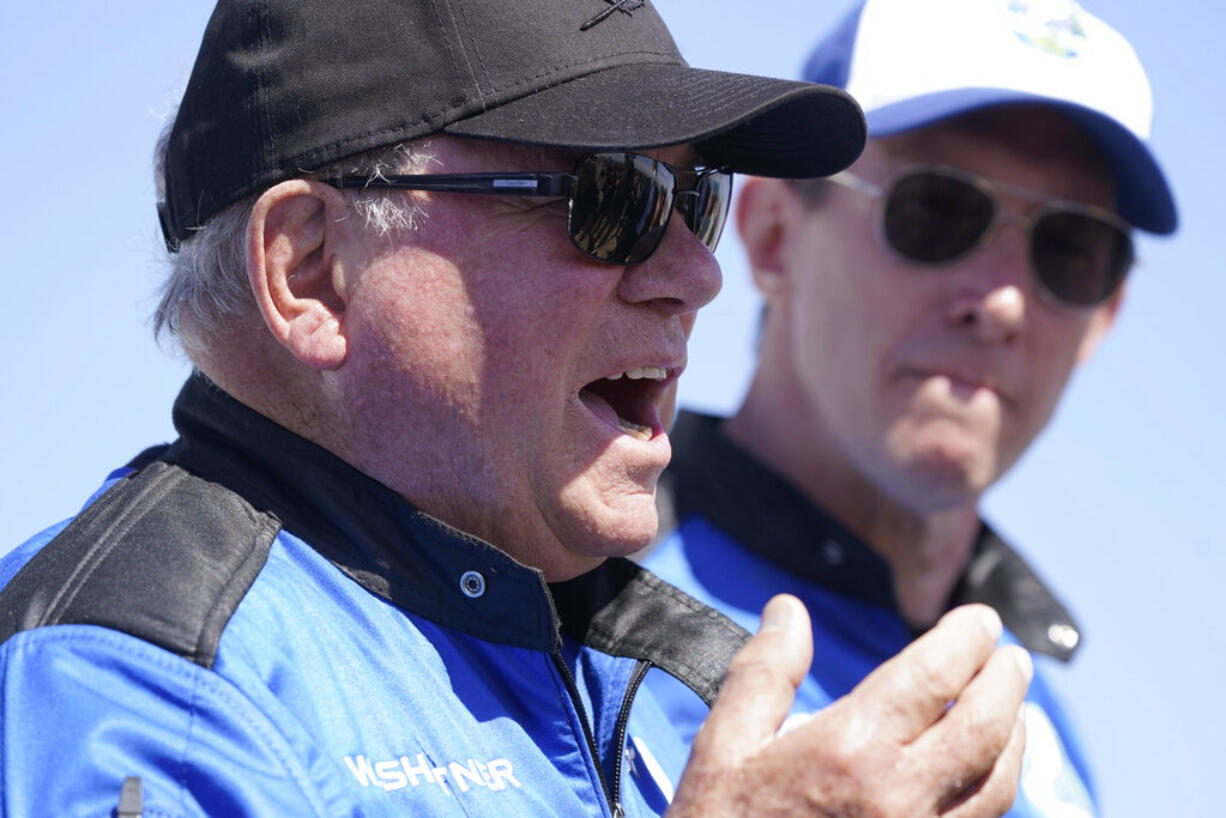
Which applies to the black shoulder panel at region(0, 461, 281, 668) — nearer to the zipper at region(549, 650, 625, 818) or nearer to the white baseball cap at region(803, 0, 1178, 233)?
the zipper at region(549, 650, 625, 818)

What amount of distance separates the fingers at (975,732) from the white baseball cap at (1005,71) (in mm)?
2162

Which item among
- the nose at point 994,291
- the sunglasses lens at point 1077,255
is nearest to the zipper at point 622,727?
the nose at point 994,291

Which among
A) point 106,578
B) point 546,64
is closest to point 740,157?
point 546,64

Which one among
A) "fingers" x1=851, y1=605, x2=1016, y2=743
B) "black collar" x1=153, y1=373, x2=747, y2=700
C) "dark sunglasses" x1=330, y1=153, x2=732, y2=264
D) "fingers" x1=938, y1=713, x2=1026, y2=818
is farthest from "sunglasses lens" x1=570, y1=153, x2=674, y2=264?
"fingers" x1=938, y1=713, x2=1026, y2=818

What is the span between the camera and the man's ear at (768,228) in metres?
4.11

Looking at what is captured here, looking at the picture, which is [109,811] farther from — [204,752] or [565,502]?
[565,502]

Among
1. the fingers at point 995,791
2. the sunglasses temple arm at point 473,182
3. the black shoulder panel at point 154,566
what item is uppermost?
the sunglasses temple arm at point 473,182

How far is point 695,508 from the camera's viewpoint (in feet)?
12.6

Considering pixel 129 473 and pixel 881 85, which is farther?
pixel 881 85

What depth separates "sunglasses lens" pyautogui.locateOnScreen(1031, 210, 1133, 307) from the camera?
382 centimetres

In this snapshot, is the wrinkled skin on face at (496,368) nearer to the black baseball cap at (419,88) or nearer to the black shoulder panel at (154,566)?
the black baseball cap at (419,88)

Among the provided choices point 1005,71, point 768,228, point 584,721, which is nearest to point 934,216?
point 1005,71

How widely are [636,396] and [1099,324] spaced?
89.5 inches

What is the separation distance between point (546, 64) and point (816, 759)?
1.07 meters
